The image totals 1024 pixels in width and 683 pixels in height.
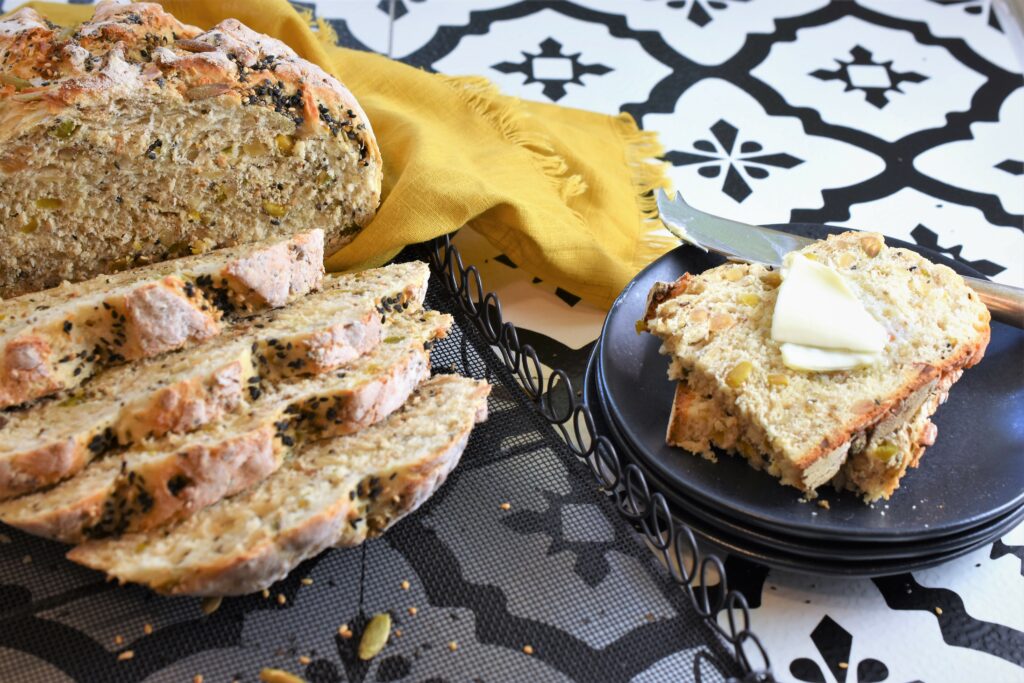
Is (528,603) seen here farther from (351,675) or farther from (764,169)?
(764,169)

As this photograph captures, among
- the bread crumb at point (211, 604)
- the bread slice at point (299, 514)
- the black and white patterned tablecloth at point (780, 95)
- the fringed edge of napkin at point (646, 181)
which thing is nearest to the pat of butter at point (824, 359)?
the black and white patterned tablecloth at point (780, 95)

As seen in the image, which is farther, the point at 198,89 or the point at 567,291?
the point at 567,291

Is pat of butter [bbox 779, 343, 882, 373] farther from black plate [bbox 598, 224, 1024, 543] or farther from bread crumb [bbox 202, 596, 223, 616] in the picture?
bread crumb [bbox 202, 596, 223, 616]

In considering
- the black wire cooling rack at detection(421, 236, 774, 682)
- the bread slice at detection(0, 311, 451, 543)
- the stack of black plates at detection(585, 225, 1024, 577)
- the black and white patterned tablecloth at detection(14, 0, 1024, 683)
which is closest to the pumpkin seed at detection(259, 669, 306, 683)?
the bread slice at detection(0, 311, 451, 543)

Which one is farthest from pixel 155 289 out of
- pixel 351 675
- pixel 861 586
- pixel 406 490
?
pixel 861 586

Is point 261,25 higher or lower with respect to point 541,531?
higher

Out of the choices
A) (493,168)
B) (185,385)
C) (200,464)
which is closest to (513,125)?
(493,168)
